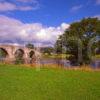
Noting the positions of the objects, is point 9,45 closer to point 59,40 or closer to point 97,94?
point 59,40

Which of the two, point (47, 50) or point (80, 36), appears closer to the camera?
point (80, 36)

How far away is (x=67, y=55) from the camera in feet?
123

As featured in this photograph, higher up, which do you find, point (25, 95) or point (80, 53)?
point (80, 53)

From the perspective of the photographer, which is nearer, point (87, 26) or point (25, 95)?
point (25, 95)

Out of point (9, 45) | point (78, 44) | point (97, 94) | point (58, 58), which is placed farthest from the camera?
point (9, 45)

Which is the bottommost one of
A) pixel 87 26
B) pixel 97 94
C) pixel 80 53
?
pixel 97 94

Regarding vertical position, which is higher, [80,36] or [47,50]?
[80,36]

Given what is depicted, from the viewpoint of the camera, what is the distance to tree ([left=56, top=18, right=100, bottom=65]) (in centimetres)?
3494

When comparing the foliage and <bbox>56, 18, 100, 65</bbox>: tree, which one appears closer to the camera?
<bbox>56, 18, 100, 65</bbox>: tree

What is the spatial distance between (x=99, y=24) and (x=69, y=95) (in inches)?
1069

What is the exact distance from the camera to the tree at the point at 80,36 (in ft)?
115

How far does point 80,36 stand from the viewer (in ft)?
117

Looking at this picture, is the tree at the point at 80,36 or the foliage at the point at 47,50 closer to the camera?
the tree at the point at 80,36

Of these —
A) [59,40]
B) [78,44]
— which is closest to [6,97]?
[78,44]
